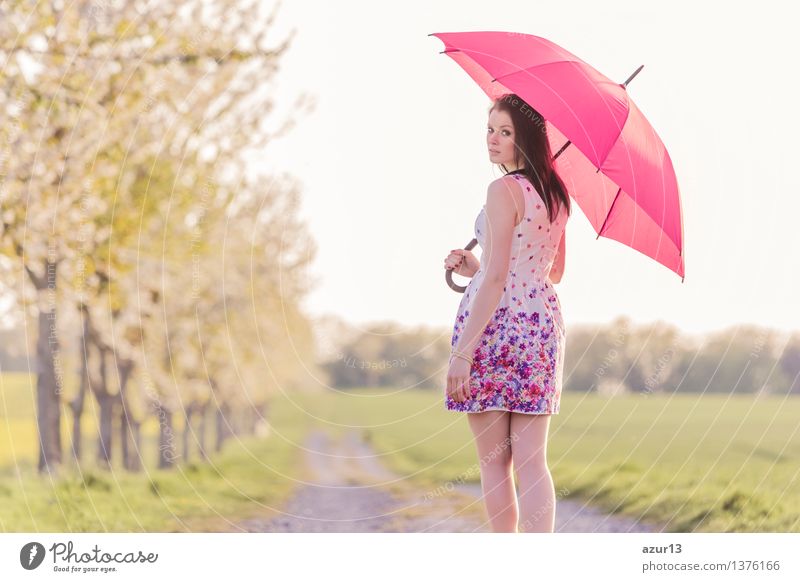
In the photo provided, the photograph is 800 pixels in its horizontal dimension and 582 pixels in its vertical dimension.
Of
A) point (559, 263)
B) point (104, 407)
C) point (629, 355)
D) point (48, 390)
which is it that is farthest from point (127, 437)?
point (629, 355)

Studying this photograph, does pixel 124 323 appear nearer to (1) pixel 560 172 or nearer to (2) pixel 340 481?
(2) pixel 340 481

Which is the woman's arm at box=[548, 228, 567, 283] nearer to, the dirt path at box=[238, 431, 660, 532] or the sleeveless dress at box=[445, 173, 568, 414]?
the sleeveless dress at box=[445, 173, 568, 414]

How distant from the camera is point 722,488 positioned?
980cm

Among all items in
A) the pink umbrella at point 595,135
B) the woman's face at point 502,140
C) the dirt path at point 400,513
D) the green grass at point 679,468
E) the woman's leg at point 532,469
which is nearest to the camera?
the woman's leg at point 532,469

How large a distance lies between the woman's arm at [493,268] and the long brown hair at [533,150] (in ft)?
0.79

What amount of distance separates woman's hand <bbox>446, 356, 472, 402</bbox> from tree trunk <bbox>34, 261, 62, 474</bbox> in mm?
7987

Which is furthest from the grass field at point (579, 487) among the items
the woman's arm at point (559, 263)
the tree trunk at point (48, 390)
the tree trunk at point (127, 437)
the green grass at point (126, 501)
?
the woman's arm at point (559, 263)

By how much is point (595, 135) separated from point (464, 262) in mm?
968

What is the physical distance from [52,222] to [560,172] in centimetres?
612

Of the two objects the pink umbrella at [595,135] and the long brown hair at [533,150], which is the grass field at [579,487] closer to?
the pink umbrella at [595,135]

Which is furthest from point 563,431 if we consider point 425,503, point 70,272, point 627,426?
point 70,272

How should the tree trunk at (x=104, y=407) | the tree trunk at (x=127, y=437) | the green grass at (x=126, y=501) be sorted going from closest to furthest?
the green grass at (x=126, y=501)
the tree trunk at (x=104, y=407)
the tree trunk at (x=127, y=437)

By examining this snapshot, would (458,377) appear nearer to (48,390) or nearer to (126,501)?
(126,501)

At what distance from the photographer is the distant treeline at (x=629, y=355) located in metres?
9.11
